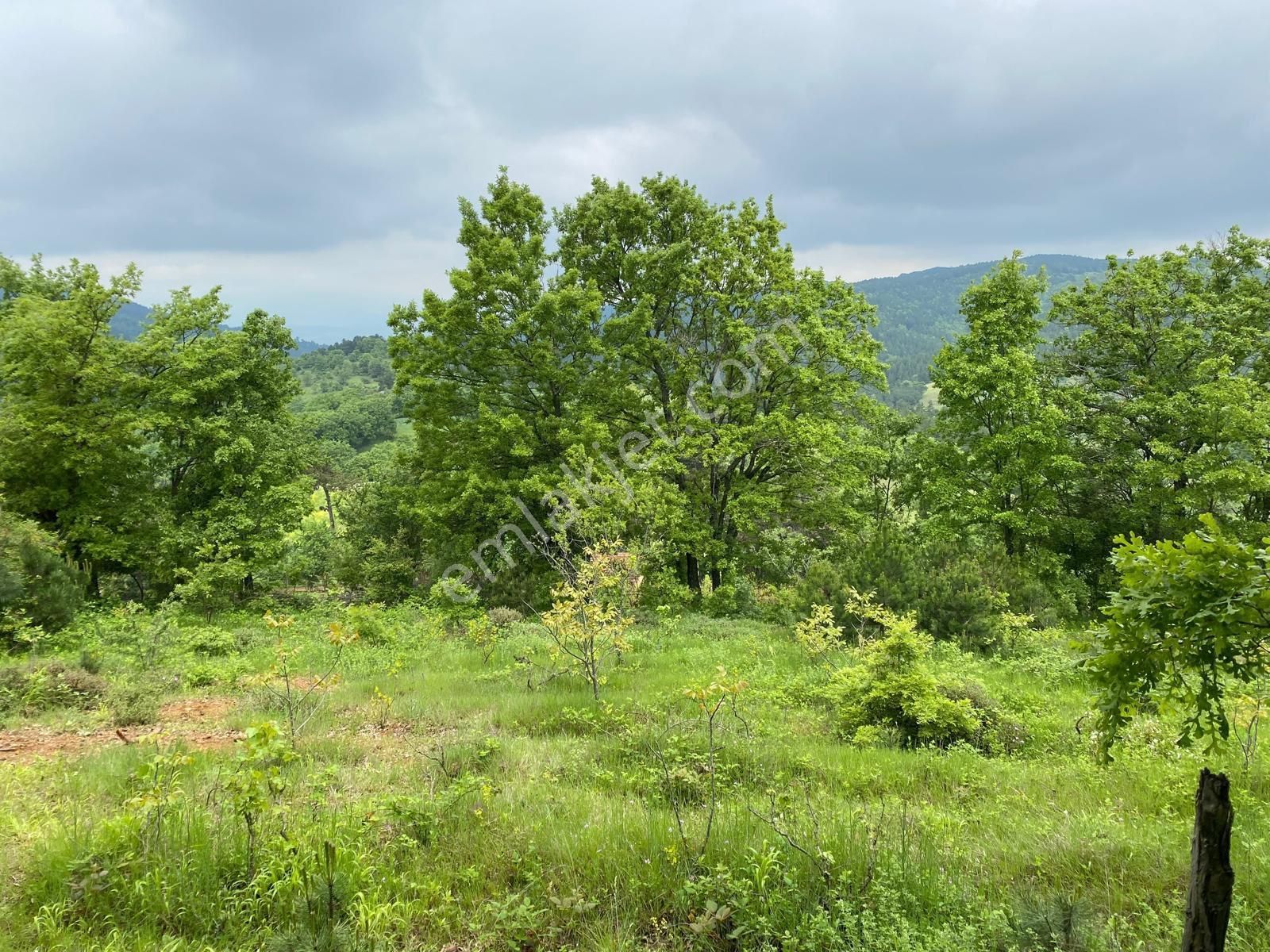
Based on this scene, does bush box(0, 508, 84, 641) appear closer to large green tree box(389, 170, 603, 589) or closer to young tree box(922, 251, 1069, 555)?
large green tree box(389, 170, 603, 589)

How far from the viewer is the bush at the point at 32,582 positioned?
11711 mm

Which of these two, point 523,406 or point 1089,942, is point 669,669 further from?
point 523,406

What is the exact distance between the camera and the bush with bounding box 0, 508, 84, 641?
38.4 feet

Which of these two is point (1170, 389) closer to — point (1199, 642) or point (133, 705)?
point (1199, 642)

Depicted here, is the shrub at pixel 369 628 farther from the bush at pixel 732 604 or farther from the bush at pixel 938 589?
the bush at pixel 938 589

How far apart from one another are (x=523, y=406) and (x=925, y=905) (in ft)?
57.5

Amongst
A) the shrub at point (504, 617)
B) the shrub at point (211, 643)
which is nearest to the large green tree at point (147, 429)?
the shrub at point (211, 643)

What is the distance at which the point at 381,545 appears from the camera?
77.2 ft

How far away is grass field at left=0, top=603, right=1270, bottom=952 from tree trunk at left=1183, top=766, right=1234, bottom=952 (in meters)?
0.85

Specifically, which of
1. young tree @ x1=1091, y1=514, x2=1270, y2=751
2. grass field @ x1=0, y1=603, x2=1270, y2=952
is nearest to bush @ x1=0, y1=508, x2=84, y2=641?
grass field @ x1=0, y1=603, x2=1270, y2=952

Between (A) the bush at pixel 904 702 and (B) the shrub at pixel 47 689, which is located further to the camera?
(B) the shrub at pixel 47 689

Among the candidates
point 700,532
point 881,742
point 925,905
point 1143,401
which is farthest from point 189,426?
point 1143,401

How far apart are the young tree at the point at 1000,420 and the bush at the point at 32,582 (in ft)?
76.2

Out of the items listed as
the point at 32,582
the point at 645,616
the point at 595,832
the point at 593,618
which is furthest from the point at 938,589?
the point at 32,582
